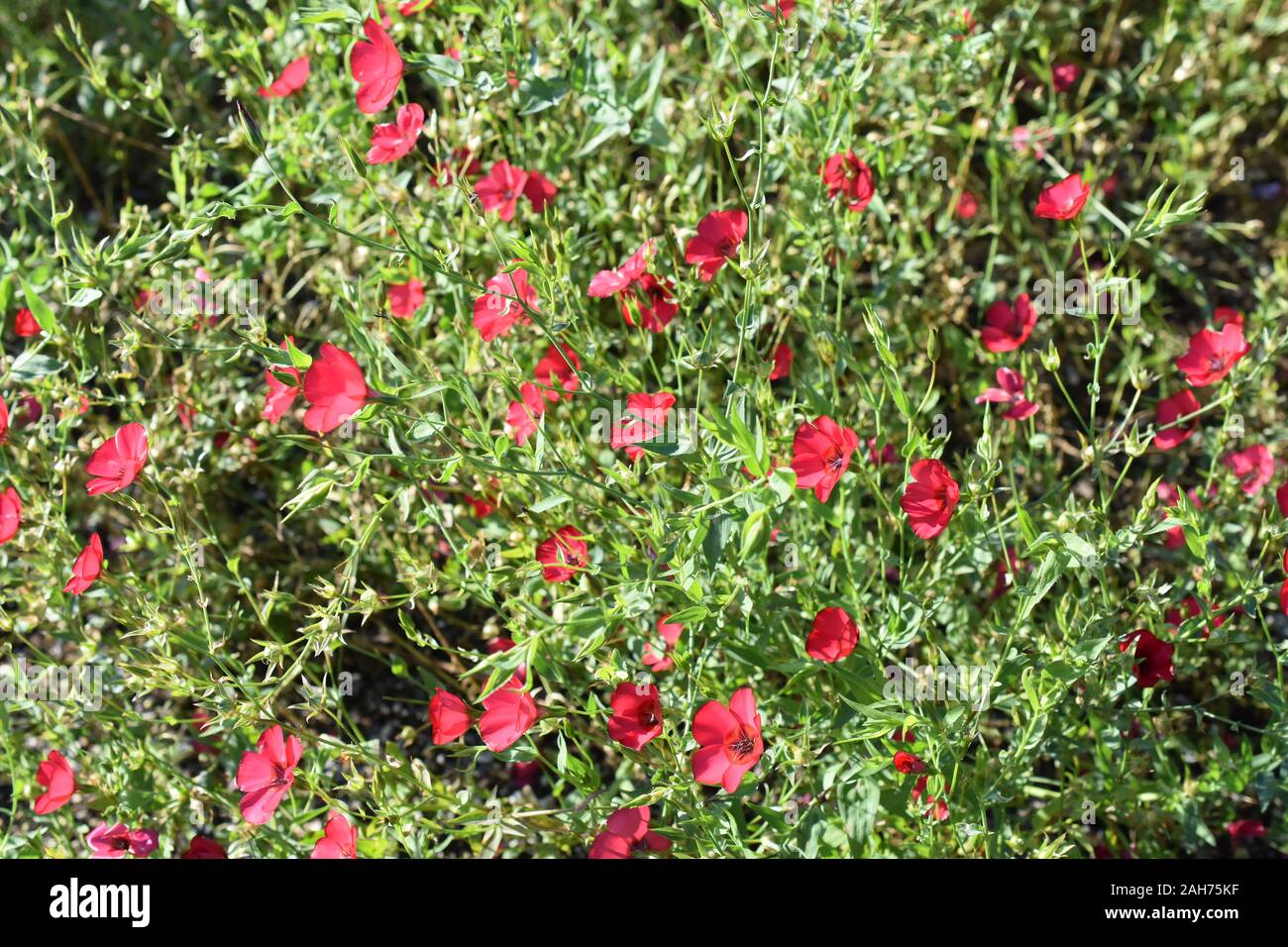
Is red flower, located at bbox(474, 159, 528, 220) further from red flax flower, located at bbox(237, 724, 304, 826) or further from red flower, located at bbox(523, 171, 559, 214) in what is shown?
red flax flower, located at bbox(237, 724, 304, 826)

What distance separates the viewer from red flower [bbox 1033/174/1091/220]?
154cm

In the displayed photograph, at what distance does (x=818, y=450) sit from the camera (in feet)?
4.69

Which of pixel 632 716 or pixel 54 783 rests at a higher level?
pixel 632 716

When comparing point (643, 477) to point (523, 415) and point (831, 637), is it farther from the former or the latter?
point (831, 637)

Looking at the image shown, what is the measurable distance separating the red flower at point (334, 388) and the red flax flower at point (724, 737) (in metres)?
0.53

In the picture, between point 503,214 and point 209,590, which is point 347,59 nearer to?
point 503,214

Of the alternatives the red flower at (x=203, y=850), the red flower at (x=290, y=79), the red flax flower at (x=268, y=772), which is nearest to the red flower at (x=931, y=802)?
the red flax flower at (x=268, y=772)

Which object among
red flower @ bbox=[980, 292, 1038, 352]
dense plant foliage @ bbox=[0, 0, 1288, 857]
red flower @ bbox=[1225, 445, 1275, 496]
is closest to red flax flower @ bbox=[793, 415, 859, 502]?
dense plant foliage @ bbox=[0, 0, 1288, 857]

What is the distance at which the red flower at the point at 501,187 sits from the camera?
71.7 inches

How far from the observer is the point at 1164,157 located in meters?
2.70

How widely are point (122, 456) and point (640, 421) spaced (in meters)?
0.68

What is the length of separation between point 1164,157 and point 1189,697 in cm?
125

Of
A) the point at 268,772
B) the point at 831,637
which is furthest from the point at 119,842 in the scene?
the point at 831,637
